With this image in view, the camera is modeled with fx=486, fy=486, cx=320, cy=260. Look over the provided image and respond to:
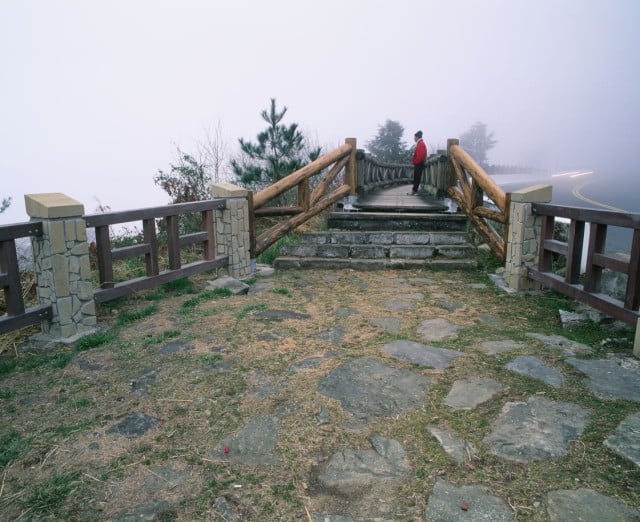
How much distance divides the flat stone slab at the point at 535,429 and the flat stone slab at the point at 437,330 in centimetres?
128

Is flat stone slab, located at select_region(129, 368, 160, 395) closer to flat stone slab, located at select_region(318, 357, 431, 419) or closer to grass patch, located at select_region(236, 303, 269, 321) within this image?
flat stone slab, located at select_region(318, 357, 431, 419)

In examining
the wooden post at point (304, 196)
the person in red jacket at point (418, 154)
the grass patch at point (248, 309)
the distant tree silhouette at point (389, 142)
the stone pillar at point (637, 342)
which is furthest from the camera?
the distant tree silhouette at point (389, 142)

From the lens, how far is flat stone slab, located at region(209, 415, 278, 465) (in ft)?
8.39

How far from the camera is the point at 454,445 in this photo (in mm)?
2613

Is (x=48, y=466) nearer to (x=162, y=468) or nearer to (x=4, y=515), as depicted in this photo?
(x=4, y=515)

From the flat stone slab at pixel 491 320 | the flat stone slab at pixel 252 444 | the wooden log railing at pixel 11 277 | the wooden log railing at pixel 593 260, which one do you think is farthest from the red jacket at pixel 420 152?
the flat stone slab at pixel 252 444

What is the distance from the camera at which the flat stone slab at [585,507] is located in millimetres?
2037

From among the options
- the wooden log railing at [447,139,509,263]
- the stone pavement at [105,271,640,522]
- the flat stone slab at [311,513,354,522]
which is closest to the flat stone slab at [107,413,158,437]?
the stone pavement at [105,271,640,522]

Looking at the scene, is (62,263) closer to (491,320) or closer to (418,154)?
(491,320)

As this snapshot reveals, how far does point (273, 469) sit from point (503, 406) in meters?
1.48

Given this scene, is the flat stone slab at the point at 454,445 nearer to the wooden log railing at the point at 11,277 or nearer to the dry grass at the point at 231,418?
the dry grass at the point at 231,418

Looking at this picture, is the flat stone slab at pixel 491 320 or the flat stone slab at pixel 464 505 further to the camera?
the flat stone slab at pixel 491 320

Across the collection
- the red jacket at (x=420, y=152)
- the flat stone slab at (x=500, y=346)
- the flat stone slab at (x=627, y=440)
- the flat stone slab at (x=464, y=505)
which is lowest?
the flat stone slab at (x=464, y=505)

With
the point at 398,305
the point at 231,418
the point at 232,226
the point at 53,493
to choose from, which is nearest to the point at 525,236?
the point at 398,305
